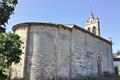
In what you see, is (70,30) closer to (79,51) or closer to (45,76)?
(79,51)

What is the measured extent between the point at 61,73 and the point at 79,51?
471 cm

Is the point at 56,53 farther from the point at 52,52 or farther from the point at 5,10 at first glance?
the point at 5,10

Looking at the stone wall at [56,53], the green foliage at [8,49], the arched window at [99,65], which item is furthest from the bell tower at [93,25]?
the green foliage at [8,49]

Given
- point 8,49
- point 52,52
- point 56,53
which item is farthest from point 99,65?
point 8,49

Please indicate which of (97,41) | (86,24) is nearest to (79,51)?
(97,41)

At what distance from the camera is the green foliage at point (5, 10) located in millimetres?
16125

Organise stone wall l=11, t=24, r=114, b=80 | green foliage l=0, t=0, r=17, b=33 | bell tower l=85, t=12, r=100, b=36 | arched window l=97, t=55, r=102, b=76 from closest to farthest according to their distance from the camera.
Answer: green foliage l=0, t=0, r=17, b=33 < stone wall l=11, t=24, r=114, b=80 < arched window l=97, t=55, r=102, b=76 < bell tower l=85, t=12, r=100, b=36

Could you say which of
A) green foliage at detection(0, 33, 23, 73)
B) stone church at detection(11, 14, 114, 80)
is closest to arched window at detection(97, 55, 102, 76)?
stone church at detection(11, 14, 114, 80)

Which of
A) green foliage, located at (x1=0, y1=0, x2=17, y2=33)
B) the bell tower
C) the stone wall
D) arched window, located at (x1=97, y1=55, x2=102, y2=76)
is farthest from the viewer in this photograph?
the bell tower

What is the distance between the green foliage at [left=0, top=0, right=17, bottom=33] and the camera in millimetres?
16125

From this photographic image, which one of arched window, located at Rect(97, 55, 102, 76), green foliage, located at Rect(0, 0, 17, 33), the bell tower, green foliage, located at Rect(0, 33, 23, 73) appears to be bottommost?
arched window, located at Rect(97, 55, 102, 76)

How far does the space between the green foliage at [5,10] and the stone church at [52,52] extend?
14.9 feet

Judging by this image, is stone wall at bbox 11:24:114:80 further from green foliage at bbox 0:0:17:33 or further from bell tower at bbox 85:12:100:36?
bell tower at bbox 85:12:100:36

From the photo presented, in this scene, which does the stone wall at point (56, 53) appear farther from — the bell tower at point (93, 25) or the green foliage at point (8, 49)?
the bell tower at point (93, 25)
